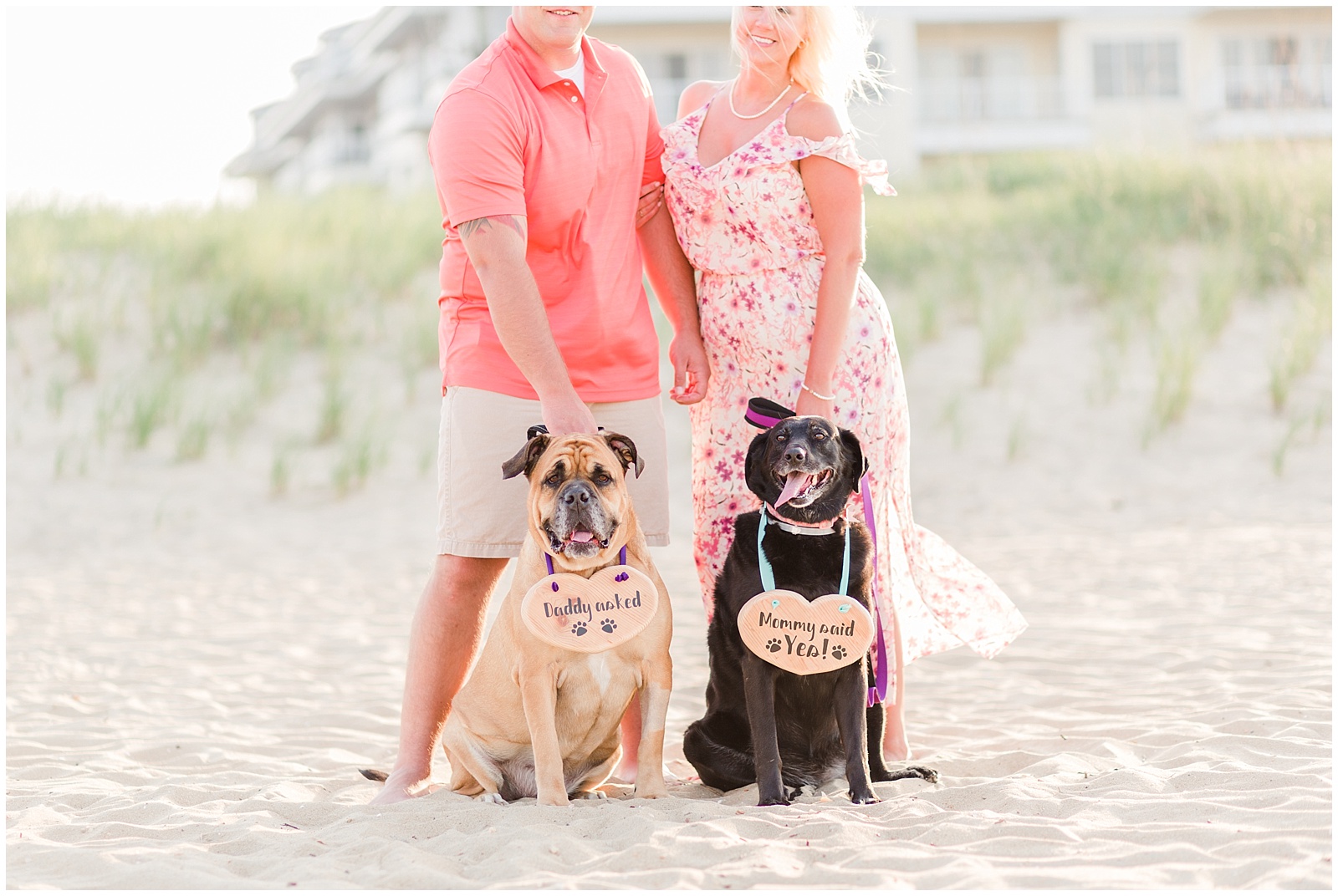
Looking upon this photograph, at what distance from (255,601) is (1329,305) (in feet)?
30.0

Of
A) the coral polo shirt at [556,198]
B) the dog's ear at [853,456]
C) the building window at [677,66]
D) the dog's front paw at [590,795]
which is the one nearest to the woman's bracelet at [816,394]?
the dog's ear at [853,456]

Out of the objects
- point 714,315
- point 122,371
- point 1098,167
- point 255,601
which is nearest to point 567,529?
point 714,315

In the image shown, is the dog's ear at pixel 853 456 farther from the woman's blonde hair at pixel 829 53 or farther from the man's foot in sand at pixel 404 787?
the man's foot in sand at pixel 404 787

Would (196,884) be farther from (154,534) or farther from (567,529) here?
(154,534)

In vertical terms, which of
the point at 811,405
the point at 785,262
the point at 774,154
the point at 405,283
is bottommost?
the point at 811,405

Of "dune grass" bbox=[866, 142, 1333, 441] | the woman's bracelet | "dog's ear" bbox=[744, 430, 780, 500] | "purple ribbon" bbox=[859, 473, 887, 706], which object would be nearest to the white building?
"dune grass" bbox=[866, 142, 1333, 441]

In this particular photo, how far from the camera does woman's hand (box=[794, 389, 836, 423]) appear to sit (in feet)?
11.4

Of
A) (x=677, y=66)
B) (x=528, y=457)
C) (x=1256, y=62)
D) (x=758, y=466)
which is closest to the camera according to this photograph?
(x=528, y=457)

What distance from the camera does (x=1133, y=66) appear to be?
2856cm

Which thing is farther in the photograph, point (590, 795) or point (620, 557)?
point (590, 795)

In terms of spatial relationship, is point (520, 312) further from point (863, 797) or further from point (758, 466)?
point (863, 797)

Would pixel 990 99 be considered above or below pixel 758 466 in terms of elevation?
above

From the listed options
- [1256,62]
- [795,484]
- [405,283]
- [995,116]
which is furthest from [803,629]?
[1256,62]

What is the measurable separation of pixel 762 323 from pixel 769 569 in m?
0.79
